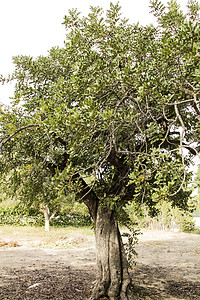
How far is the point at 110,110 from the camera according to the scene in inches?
134

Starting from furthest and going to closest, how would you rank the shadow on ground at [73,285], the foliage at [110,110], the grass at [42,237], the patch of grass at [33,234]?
the patch of grass at [33,234], the grass at [42,237], the shadow on ground at [73,285], the foliage at [110,110]

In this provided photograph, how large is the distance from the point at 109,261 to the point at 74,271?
4.04 meters

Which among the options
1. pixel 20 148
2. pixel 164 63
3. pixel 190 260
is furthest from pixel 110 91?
pixel 190 260

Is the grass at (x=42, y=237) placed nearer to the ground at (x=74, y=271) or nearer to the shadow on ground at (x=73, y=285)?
the ground at (x=74, y=271)

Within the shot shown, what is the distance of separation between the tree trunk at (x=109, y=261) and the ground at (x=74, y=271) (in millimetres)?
382

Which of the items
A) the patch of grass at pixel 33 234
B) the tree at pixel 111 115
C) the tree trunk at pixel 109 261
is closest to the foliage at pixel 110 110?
the tree at pixel 111 115

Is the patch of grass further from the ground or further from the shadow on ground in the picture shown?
the shadow on ground

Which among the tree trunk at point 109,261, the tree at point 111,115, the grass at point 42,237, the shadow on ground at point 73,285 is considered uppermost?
the tree at point 111,115

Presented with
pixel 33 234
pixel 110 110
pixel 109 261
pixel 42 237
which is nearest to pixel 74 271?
pixel 109 261

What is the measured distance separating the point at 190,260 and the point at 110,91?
9.84 m

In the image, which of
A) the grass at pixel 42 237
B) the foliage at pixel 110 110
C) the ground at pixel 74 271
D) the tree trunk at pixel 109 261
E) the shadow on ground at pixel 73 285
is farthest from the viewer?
the grass at pixel 42 237

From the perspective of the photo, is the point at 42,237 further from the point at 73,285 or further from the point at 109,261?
the point at 109,261

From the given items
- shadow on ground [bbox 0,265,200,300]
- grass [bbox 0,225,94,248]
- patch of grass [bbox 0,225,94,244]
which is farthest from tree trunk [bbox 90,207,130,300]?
patch of grass [bbox 0,225,94,244]

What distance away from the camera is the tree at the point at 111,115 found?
3582mm
